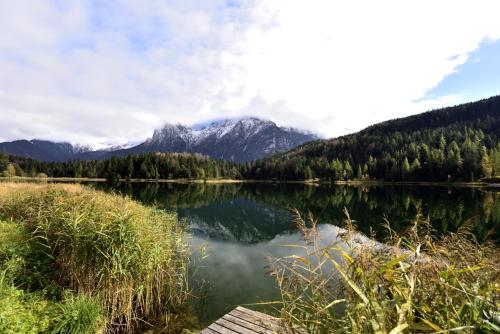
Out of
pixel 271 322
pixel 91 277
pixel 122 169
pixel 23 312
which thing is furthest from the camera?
pixel 122 169

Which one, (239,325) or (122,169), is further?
(122,169)

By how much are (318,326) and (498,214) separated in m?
54.0

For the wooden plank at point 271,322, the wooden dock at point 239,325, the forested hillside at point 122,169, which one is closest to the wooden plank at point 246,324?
the wooden dock at point 239,325

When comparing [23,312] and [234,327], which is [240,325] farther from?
[23,312]

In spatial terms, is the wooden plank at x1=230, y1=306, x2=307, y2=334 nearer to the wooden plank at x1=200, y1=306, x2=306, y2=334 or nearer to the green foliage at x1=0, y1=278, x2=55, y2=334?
the wooden plank at x1=200, y1=306, x2=306, y2=334

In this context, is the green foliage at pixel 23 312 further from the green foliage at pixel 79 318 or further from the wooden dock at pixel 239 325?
the wooden dock at pixel 239 325

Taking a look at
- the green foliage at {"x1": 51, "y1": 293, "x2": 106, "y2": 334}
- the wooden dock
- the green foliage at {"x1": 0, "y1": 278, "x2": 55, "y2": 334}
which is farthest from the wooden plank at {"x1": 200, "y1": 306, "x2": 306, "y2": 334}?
the green foliage at {"x1": 0, "y1": 278, "x2": 55, "y2": 334}

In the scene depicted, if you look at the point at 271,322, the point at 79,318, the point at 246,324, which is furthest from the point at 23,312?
the point at 271,322

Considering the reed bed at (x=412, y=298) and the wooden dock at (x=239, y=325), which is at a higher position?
the reed bed at (x=412, y=298)

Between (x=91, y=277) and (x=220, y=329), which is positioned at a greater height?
(x=91, y=277)

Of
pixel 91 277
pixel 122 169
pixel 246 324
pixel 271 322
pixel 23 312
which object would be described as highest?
pixel 122 169

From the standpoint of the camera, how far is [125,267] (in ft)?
36.6

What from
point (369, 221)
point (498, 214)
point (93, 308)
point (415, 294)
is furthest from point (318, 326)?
point (498, 214)

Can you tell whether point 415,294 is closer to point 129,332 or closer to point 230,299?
point 129,332
